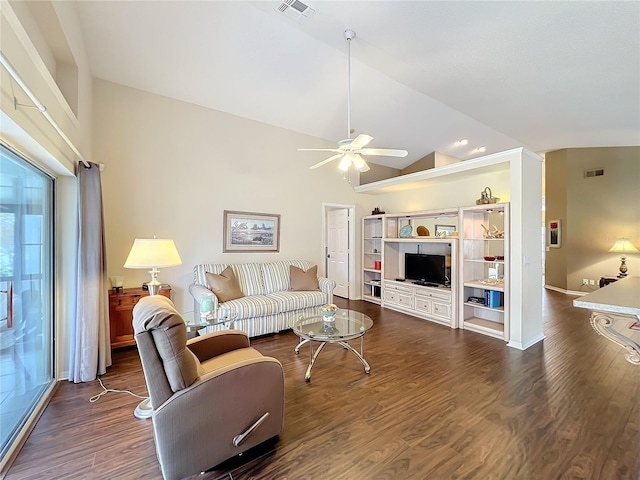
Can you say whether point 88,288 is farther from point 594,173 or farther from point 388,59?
point 594,173

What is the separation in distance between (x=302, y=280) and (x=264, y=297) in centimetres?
73

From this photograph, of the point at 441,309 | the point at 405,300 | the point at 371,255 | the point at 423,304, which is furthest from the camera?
the point at 371,255

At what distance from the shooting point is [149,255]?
103 inches

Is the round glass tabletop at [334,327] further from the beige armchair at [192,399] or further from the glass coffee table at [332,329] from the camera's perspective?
the beige armchair at [192,399]

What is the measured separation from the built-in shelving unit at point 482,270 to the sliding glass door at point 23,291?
4915mm

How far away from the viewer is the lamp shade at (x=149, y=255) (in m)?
2.60

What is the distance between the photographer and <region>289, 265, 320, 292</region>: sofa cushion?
181 inches

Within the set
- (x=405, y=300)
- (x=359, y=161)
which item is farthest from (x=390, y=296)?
(x=359, y=161)

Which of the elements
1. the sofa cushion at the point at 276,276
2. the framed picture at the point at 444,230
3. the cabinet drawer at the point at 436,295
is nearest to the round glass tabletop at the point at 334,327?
the sofa cushion at the point at 276,276

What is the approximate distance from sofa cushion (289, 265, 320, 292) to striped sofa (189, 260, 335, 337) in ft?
0.33

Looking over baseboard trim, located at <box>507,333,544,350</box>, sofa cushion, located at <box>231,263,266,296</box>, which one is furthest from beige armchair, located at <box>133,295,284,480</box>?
baseboard trim, located at <box>507,333,544,350</box>

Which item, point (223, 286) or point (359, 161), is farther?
point (223, 286)

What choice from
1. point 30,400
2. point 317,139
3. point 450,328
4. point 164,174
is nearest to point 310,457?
point 30,400

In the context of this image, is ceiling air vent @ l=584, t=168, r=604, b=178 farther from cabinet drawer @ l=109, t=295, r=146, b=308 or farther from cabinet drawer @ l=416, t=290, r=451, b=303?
cabinet drawer @ l=109, t=295, r=146, b=308
